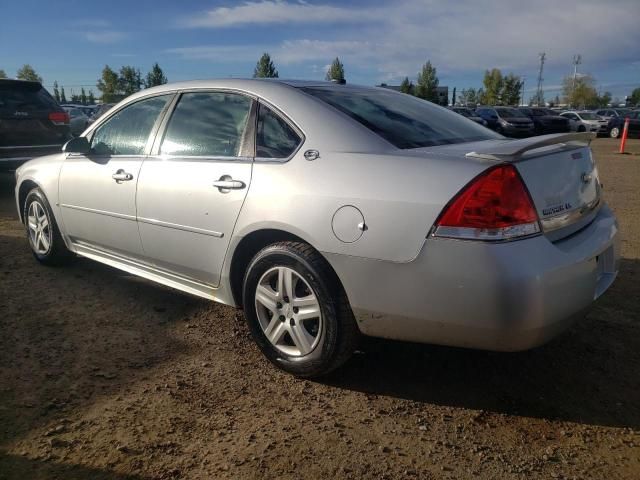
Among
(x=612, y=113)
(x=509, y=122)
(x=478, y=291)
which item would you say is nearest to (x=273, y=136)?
(x=478, y=291)

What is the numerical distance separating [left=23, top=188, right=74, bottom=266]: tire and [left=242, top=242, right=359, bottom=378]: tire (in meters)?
2.45

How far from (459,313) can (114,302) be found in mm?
2731

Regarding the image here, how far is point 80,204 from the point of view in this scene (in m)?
4.11

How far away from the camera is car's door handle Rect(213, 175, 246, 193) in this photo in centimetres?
294

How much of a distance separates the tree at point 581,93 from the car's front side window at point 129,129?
111 meters

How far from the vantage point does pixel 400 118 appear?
3010 millimetres

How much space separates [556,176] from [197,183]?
1934 mm

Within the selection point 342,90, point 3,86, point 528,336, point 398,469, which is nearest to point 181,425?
point 398,469

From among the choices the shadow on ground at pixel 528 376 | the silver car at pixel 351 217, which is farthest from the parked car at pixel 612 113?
the silver car at pixel 351 217

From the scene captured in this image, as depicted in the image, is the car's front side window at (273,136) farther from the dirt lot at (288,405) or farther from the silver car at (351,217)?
the dirt lot at (288,405)

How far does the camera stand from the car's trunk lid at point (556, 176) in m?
2.31

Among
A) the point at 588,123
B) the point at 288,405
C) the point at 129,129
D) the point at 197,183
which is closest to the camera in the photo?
the point at 288,405

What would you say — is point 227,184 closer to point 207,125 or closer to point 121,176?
point 207,125

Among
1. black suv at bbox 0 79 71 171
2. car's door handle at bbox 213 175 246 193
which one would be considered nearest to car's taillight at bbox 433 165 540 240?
car's door handle at bbox 213 175 246 193
